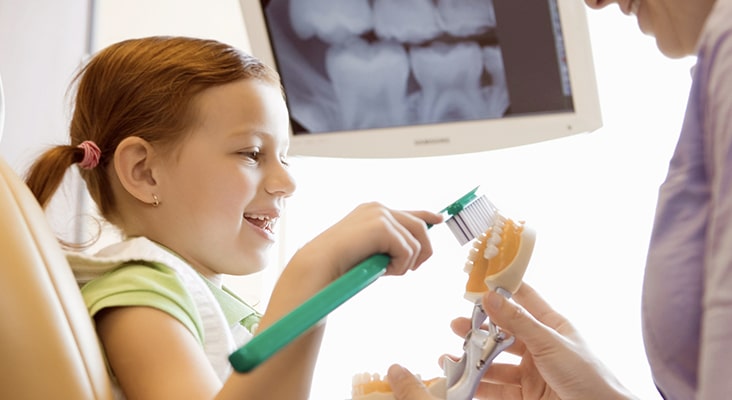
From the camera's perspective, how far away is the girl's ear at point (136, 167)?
1.00 metres

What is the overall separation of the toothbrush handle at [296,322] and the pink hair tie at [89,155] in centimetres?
49

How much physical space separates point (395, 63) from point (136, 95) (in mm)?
702

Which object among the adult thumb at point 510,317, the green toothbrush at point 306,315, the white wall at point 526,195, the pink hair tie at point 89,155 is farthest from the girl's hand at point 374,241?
the white wall at point 526,195

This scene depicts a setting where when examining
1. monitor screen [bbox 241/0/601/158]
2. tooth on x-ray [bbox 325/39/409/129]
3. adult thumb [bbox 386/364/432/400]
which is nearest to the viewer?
adult thumb [bbox 386/364/432/400]

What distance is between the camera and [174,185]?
3.26ft

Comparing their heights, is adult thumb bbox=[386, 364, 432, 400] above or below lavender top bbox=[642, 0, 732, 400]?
below

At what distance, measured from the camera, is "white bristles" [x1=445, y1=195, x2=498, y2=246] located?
0.86 m

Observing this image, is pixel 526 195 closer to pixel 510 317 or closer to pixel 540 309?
pixel 540 309

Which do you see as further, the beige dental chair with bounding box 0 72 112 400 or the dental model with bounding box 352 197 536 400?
the dental model with bounding box 352 197 536 400

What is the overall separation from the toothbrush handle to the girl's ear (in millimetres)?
439

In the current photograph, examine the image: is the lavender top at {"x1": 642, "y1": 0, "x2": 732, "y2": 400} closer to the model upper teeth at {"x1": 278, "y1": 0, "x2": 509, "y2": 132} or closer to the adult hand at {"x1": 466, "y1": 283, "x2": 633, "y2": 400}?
the adult hand at {"x1": 466, "y1": 283, "x2": 633, "y2": 400}

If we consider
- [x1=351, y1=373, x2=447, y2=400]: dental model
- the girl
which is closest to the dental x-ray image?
the girl

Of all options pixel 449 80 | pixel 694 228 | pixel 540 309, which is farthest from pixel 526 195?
Answer: pixel 694 228

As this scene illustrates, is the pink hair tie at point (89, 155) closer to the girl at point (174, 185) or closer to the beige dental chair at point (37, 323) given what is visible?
the girl at point (174, 185)
